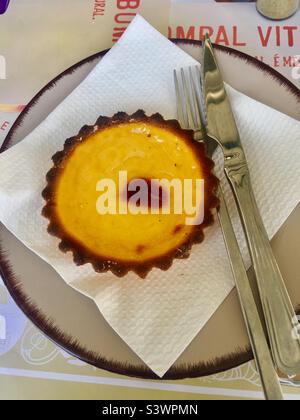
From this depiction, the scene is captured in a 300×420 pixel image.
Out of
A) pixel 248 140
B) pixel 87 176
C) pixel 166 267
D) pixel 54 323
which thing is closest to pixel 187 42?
pixel 248 140

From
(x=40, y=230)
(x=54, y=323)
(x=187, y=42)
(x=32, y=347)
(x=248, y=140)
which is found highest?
(x=187, y=42)

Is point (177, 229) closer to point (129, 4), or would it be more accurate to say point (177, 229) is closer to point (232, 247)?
point (232, 247)

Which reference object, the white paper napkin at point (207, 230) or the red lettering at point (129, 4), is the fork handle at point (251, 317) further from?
the red lettering at point (129, 4)

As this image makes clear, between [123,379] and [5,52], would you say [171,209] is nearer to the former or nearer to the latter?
[123,379]

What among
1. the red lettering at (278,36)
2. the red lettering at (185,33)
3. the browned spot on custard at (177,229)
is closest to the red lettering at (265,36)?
the red lettering at (278,36)

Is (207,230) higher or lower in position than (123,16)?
lower

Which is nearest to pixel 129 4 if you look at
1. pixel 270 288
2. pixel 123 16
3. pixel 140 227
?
pixel 123 16
